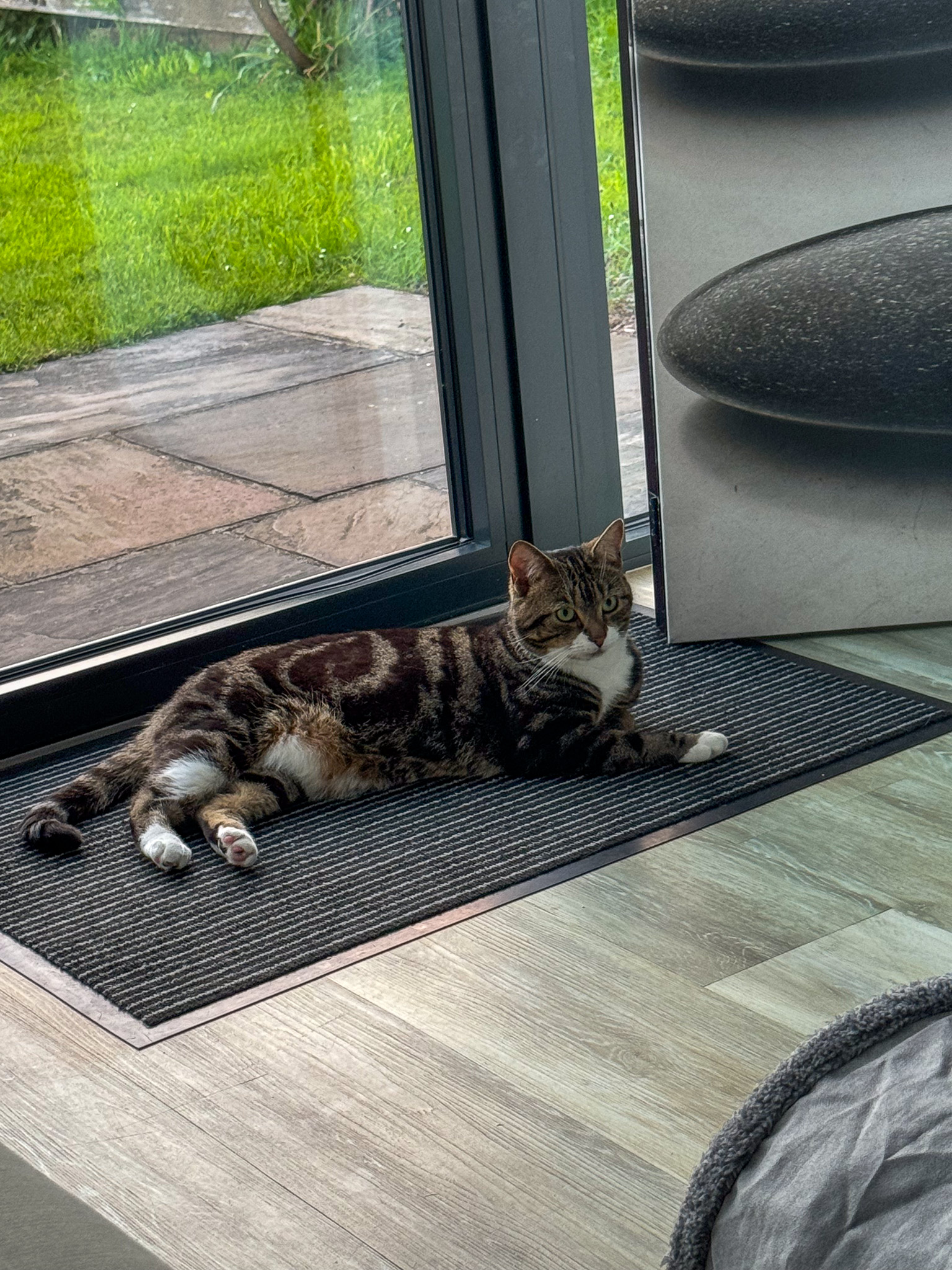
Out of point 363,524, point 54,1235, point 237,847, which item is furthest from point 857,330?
point 363,524

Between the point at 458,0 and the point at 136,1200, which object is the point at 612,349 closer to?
the point at 458,0

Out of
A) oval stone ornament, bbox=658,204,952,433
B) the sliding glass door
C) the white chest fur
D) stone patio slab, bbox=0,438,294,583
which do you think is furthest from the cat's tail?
oval stone ornament, bbox=658,204,952,433

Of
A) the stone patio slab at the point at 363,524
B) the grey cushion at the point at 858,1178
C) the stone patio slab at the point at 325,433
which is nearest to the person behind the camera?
the grey cushion at the point at 858,1178

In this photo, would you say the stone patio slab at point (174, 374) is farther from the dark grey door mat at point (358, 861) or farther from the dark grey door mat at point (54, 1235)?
the dark grey door mat at point (54, 1235)

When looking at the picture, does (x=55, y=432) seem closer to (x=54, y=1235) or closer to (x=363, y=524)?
(x=363, y=524)

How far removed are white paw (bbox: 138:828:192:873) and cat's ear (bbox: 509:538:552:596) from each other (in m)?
0.67

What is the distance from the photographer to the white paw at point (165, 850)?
2.22 metres

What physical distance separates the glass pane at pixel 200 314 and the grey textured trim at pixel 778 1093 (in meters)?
2.24

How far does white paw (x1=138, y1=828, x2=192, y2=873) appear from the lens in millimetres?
2221

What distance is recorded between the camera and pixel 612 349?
3225 millimetres

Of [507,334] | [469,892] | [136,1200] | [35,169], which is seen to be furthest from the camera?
[507,334]

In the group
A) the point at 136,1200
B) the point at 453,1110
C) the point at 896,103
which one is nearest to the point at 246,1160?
the point at 136,1200

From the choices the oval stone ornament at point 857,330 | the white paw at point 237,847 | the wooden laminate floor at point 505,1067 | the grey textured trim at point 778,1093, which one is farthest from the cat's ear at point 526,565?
the grey textured trim at point 778,1093

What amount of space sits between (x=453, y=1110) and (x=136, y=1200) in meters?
0.35
